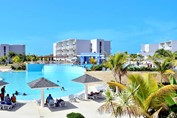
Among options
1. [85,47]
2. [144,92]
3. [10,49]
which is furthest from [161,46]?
[144,92]

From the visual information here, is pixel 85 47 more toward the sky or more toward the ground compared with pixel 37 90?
more toward the sky

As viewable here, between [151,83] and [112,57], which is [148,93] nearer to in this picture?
[151,83]

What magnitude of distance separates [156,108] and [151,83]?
0.90 m

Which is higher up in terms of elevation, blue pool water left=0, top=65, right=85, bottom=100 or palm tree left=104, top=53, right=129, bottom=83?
palm tree left=104, top=53, right=129, bottom=83

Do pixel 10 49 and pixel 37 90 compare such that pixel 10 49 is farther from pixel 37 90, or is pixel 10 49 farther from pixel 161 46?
pixel 37 90

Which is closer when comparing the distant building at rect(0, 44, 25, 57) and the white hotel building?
the white hotel building

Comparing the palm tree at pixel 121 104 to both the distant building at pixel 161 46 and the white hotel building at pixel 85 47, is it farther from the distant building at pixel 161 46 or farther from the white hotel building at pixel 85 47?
the distant building at pixel 161 46

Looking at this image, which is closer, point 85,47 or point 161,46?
point 85,47

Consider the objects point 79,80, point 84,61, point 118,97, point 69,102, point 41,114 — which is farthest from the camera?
point 84,61

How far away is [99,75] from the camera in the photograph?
92.1 feet

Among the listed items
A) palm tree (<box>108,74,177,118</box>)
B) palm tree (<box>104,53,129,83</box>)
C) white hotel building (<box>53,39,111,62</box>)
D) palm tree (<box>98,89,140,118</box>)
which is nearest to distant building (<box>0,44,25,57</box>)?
white hotel building (<box>53,39,111,62</box>)

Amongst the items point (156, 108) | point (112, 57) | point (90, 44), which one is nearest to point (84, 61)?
point (90, 44)

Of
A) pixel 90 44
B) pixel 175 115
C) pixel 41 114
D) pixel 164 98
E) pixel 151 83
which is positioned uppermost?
pixel 90 44

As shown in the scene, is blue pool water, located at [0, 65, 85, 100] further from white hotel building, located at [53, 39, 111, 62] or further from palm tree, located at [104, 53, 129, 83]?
white hotel building, located at [53, 39, 111, 62]
